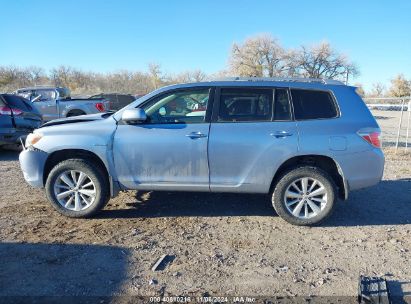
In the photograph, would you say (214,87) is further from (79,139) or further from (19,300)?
(19,300)

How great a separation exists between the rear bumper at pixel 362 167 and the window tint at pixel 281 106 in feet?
2.86

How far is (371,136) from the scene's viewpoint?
479 cm

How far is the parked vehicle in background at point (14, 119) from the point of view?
9219mm

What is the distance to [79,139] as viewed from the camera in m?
4.88

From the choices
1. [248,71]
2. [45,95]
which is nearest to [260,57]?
[248,71]

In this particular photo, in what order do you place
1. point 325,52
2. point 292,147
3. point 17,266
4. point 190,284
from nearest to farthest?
point 190,284 < point 17,266 < point 292,147 < point 325,52

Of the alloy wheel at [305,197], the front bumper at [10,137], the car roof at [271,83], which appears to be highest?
the car roof at [271,83]

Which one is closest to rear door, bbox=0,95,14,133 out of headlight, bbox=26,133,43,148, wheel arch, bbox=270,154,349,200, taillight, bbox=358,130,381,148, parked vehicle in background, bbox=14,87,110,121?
headlight, bbox=26,133,43,148

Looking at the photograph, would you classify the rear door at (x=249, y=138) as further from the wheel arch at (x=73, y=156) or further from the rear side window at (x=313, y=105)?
the wheel arch at (x=73, y=156)

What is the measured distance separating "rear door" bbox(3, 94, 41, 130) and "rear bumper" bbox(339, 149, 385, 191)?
7981mm

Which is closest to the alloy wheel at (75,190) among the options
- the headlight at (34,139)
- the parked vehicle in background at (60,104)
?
the headlight at (34,139)

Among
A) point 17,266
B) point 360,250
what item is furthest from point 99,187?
point 360,250

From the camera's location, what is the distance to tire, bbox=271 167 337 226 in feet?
15.9

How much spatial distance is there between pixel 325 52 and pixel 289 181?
69244 mm
